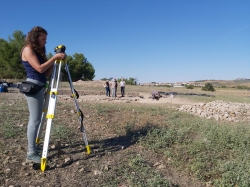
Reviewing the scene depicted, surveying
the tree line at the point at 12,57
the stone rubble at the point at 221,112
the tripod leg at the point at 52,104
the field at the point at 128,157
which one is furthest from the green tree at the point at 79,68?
the tripod leg at the point at 52,104

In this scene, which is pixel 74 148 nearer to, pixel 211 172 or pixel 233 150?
pixel 211 172

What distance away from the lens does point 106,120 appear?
5781 millimetres

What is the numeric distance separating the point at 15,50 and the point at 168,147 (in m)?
33.4

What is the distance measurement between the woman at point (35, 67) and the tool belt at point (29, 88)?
68 mm

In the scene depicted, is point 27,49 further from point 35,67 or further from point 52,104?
point 52,104

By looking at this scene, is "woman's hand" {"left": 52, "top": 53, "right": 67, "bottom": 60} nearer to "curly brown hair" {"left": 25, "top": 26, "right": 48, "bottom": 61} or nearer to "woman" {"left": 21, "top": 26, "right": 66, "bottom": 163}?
"woman" {"left": 21, "top": 26, "right": 66, "bottom": 163}

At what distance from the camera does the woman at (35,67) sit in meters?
2.89

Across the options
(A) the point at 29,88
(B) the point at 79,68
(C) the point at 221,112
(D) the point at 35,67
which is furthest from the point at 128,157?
(B) the point at 79,68

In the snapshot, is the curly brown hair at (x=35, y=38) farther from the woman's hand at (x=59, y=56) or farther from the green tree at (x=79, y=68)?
the green tree at (x=79, y=68)

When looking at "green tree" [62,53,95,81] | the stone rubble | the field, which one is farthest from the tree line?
the field

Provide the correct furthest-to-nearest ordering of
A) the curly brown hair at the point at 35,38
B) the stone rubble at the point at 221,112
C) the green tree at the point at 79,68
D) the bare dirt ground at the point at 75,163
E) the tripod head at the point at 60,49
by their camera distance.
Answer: the green tree at the point at 79,68
the stone rubble at the point at 221,112
the tripod head at the point at 60,49
the curly brown hair at the point at 35,38
the bare dirt ground at the point at 75,163

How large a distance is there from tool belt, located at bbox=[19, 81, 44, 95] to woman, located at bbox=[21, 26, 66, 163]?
68 millimetres

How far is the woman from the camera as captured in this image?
2889mm

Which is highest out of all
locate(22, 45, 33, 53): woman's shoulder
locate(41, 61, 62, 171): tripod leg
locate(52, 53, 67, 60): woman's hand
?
locate(22, 45, 33, 53): woman's shoulder
